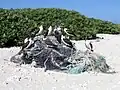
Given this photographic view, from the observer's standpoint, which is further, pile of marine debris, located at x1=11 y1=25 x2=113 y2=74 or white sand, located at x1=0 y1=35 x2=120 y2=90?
pile of marine debris, located at x1=11 y1=25 x2=113 y2=74

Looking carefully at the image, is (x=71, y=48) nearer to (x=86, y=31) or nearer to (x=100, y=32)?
(x=86, y=31)

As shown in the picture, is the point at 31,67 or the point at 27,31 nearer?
the point at 31,67

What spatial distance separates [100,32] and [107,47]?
475 cm

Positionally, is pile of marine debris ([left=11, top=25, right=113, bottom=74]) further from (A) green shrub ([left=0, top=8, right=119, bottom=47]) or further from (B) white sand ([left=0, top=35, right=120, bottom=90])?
(A) green shrub ([left=0, top=8, right=119, bottom=47])

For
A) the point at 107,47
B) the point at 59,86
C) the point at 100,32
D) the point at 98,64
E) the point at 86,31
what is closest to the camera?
the point at 59,86

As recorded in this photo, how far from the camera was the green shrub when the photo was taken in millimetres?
Result: 13469

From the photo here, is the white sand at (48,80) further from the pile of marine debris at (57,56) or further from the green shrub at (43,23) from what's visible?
the green shrub at (43,23)

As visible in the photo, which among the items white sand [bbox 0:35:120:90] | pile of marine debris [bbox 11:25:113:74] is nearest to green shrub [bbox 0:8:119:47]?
pile of marine debris [bbox 11:25:113:74]

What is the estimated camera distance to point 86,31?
1572 cm

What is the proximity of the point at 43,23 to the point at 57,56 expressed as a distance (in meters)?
5.10

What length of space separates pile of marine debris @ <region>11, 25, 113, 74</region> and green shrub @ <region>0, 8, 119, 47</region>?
170 cm

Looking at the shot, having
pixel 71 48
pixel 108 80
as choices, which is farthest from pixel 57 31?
pixel 108 80

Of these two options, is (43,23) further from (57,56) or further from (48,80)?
(48,80)

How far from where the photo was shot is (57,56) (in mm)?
9898
